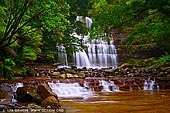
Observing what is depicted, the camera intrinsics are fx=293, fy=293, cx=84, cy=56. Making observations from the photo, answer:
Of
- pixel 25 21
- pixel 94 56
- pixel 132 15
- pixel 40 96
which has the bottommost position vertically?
pixel 40 96

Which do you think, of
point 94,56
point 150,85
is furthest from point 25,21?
point 94,56

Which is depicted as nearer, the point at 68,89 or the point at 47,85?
the point at 47,85

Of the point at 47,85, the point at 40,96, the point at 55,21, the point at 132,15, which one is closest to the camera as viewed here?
the point at 40,96

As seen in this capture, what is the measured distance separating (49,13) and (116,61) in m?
21.5

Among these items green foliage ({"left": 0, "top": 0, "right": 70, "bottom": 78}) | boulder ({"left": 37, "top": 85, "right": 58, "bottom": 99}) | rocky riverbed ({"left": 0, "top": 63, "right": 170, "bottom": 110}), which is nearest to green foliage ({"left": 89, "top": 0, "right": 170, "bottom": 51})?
A: green foliage ({"left": 0, "top": 0, "right": 70, "bottom": 78})

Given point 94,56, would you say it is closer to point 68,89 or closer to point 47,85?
point 68,89

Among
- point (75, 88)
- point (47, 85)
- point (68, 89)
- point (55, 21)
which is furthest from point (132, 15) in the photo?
point (47, 85)

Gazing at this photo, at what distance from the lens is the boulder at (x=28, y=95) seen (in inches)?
357

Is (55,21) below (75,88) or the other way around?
the other way around

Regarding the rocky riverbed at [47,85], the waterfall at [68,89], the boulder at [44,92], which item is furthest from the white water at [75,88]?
the boulder at [44,92]

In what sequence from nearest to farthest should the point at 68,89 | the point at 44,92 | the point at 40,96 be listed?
the point at 40,96 → the point at 44,92 → the point at 68,89

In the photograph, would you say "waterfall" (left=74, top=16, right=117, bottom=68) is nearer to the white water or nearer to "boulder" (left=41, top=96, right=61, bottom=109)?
the white water

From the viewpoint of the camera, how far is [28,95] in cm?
938

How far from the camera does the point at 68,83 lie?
47.1ft
